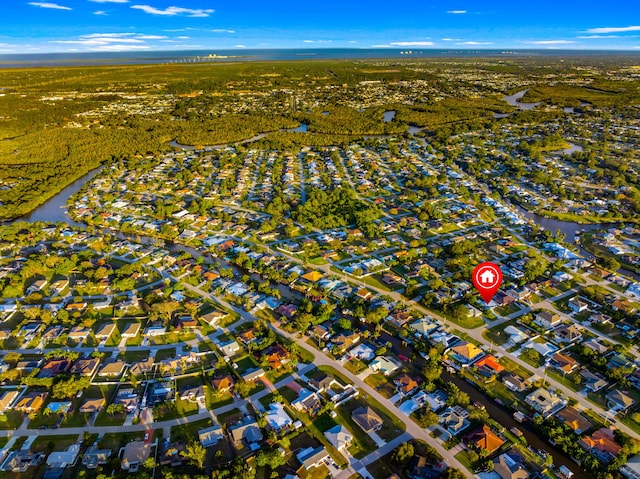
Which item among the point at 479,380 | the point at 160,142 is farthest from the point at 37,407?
the point at 160,142

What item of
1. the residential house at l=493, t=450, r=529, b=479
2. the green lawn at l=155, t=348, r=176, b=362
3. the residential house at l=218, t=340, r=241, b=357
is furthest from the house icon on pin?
the green lawn at l=155, t=348, r=176, b=362

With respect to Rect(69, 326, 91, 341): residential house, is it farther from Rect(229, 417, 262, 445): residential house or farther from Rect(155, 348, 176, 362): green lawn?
Rect(229, 417, 262, 445): residential house

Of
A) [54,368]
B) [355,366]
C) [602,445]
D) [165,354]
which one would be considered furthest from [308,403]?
[54,368]

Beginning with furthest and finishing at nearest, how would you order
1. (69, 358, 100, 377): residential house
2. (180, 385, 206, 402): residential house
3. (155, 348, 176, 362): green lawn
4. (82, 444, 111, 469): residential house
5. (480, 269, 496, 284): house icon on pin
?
(480, 269, 496, 284): house icon on pin < (155, 348, 176, 362): green lawn < (69, 358, 100, 377): residential house < (180, 385, 206, 402): residential house < (82, 444, 111, 469): residential house

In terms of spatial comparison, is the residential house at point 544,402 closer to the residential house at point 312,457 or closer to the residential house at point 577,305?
the residential house at point 577,305

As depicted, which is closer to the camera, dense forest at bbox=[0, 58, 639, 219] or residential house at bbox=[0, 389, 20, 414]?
residential house at bbox=[0, 389, 20, 414]

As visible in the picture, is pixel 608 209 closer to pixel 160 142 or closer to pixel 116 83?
pixel 160 142

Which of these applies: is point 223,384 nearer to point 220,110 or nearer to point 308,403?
point 308,403

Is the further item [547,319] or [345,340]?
[547,319]
